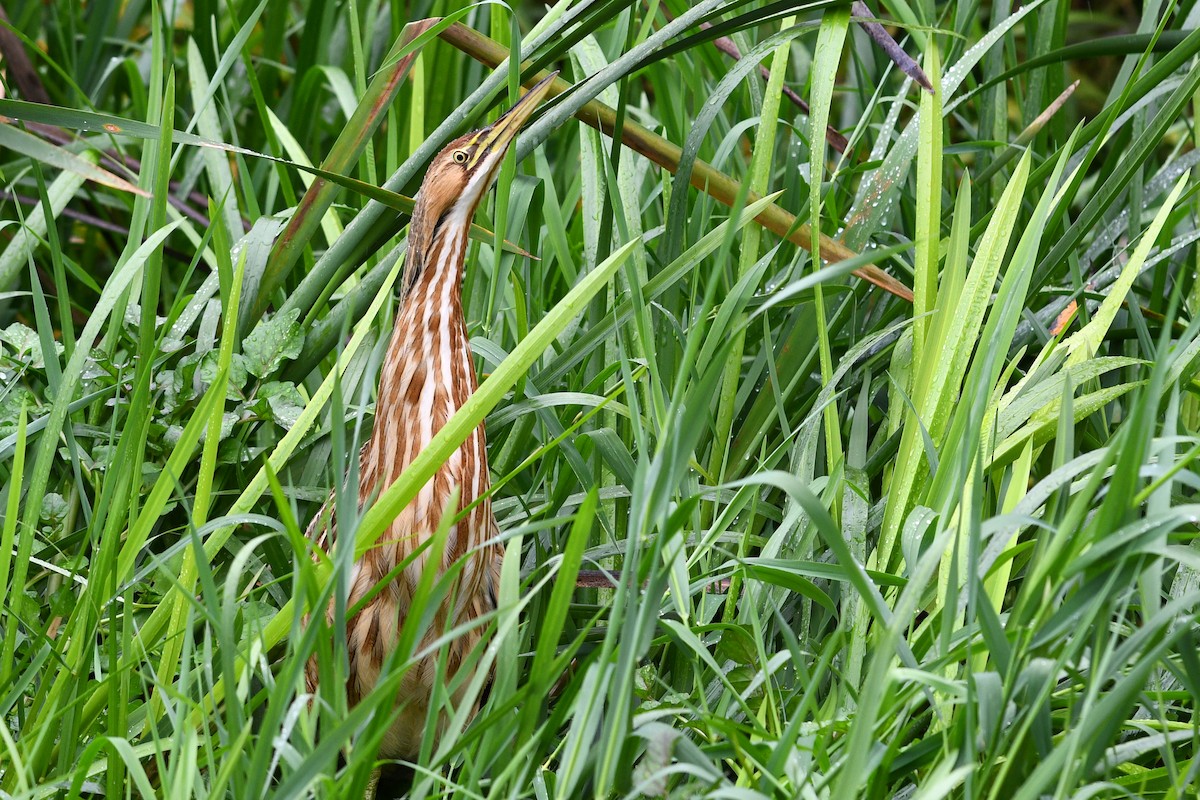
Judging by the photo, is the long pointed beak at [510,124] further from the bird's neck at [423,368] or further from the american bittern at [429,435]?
the bird's neck at [423,368]

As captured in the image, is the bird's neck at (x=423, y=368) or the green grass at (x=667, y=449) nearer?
the green grass at (x=667, y=449)

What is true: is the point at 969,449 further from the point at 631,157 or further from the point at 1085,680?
the point at 631,157

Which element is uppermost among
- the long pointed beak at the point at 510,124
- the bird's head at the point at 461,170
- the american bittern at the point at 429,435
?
the long pointed beak at the point at 510,124

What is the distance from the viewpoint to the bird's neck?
1.88 m

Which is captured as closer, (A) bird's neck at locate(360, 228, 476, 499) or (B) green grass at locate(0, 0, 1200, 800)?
(B) green grass at locate(0, 0, 1200, 800)

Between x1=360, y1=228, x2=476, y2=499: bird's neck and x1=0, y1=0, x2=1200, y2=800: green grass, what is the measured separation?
9 cm

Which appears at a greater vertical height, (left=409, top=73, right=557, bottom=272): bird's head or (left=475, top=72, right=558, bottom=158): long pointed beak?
(left=475, top=72, right=558, bottom=158): long pointed beak

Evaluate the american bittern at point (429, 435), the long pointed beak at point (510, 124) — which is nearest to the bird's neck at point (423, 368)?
the american bittern at point (429, 435)

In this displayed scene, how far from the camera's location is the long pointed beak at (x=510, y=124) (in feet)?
6.24

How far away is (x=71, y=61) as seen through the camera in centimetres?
301

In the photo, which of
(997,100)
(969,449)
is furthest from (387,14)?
(969,449)

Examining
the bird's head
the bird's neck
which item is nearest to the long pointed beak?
the bird's head

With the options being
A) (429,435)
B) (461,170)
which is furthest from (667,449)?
(461,170)

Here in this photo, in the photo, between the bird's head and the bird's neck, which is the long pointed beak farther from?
the bird's neck
